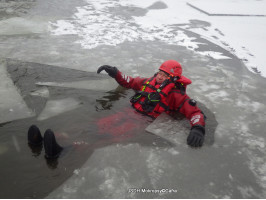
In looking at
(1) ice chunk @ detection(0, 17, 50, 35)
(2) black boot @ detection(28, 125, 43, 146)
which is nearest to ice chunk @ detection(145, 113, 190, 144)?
(2) black boot @ detection(28, 125, 43, 146)

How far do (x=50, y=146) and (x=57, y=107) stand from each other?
1.27 meters

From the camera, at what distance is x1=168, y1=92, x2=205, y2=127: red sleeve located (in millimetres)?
3230

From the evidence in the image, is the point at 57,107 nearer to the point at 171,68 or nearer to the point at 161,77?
the point at 161,77

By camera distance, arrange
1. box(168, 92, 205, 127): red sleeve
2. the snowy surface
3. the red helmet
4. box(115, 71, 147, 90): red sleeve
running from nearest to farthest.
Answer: box(168, 92, 205, 127): red sleeve
the red helmet
box(115, 71, 147, 90): red sleeve
the snowy surface

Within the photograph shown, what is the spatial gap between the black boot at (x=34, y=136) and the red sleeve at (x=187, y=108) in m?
1.94

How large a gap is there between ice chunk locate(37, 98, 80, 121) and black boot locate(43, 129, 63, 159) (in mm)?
905

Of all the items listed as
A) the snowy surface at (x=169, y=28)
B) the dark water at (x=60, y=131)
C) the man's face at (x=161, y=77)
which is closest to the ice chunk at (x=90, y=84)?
the dark water at (x=60, y=131)

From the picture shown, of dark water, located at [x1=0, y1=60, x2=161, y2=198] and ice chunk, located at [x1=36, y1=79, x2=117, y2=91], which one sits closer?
dark water, located at [x1=0, y1=60, x2=161, y2=198]

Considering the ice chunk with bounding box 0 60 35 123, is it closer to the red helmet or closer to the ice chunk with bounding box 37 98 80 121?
the ice chunk with bounding box 37 98 80 121

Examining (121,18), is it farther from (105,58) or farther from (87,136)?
(87,136)

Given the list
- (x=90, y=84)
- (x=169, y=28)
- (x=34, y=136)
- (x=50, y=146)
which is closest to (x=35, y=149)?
(x=34, y=136)

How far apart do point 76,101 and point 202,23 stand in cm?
717

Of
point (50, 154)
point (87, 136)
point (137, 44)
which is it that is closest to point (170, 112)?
point (87, 136)

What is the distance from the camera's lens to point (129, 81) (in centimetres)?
412
